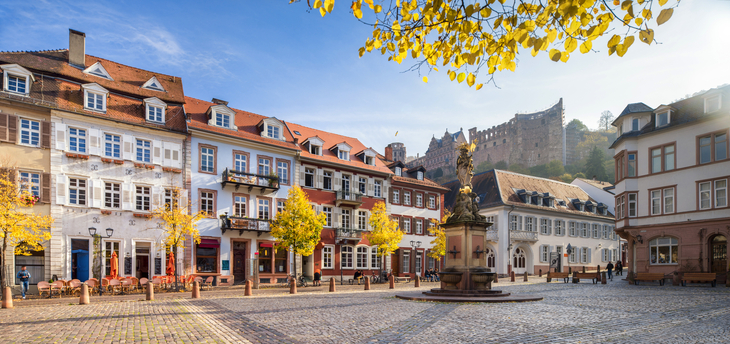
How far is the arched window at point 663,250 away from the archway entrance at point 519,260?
17.1m

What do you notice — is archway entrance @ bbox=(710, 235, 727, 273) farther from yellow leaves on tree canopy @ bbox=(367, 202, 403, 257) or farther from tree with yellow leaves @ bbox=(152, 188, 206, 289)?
tree with yellow leaves @ bbox=(152, 188, 206, 289)

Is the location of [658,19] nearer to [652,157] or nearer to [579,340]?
[579,340]

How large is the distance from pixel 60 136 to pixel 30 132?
134 cm

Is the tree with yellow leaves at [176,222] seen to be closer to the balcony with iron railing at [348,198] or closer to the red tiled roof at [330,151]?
the red tiled roof at [330,151]

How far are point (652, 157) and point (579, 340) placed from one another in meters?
29.0

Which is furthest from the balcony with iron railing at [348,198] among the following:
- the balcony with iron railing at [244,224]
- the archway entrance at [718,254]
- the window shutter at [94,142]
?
the archway entrance at [718,254]

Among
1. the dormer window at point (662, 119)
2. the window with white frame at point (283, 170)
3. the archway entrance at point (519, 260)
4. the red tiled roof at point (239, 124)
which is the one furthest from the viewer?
the archway entrance at point (519, 260)

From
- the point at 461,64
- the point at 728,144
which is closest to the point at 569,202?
the point at 728,144

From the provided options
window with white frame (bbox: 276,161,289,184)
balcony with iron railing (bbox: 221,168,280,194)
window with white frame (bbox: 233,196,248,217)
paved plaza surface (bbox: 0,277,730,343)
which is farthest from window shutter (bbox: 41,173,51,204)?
window with white frame (bbox: 276,161,289,184)

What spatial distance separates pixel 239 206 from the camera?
34.0 meters

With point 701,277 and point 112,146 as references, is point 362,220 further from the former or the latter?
point 701,277

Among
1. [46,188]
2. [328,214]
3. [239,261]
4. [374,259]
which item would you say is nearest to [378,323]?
[46,188]

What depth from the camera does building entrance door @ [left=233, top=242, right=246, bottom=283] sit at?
33.7m

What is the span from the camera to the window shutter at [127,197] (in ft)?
96.1
